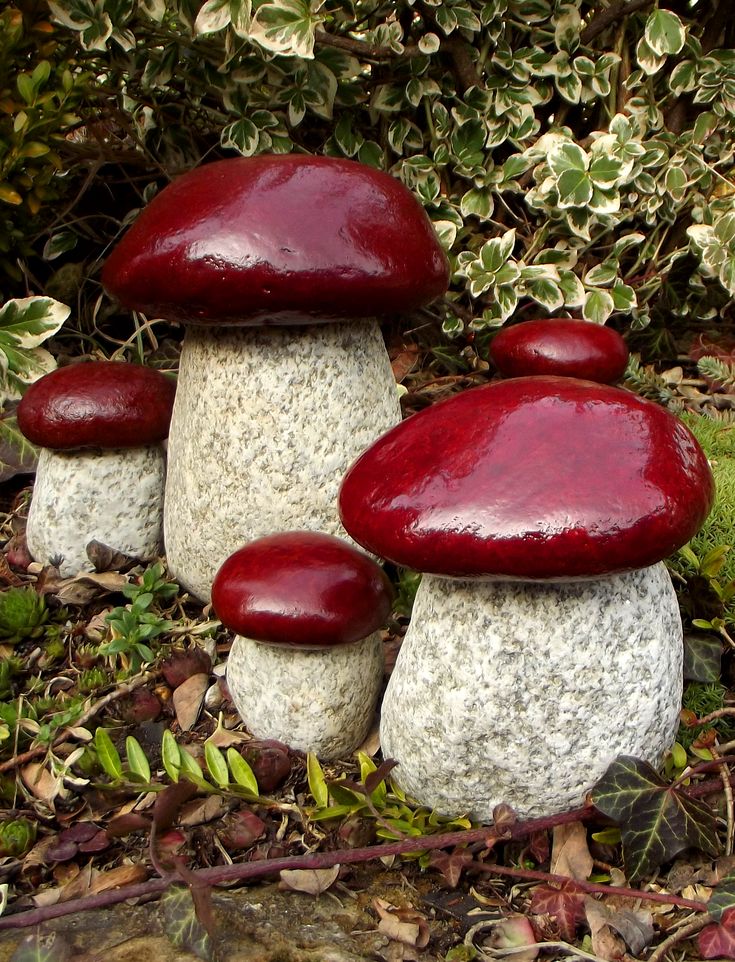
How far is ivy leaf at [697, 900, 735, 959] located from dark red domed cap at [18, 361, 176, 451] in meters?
2.21

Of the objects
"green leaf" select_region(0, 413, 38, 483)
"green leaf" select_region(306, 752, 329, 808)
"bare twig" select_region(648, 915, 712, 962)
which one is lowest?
"green leaf" select_region(0, 413, 38, 483)

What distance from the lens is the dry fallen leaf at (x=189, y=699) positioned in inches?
97.9

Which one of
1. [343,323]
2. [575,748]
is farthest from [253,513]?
[575,748]

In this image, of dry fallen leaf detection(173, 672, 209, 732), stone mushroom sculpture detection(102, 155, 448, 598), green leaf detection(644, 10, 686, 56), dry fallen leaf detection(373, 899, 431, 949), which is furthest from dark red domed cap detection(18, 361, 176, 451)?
green leaf detection(644, 10, 686, 56)

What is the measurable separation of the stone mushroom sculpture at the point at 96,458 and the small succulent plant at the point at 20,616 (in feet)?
0.78

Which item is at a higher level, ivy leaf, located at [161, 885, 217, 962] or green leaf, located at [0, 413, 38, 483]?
ivy leaf, located at [161, 885, 217, 962]

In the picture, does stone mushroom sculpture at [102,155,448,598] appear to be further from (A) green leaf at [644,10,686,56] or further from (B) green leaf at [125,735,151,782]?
(A) green leaf at [644,10,686,56]

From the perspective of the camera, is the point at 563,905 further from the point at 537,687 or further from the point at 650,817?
the point at 537,687

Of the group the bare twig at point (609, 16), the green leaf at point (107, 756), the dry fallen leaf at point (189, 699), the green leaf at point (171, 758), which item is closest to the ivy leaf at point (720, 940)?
the green leaf at point (171, 758)

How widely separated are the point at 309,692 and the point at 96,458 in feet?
4.19

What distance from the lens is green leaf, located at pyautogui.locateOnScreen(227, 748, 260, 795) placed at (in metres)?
2.04

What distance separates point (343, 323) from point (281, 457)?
46cm

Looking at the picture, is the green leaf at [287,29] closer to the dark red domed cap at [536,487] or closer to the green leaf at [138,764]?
the dark red domed cap at [536,487]

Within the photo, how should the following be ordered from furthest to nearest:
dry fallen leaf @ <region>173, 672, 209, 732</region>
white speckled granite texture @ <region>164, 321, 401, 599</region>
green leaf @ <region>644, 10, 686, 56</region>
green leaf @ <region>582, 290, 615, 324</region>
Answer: green leaf @ <region>582, 290, 615, 324</region> → green leaf @ <region>644, 10, 686, 56</region> → white speckled granite texture @ <region>164, 321, 401, 599</region> → dry fallen leaf @ <region>173, 672, 209, 732</region>
